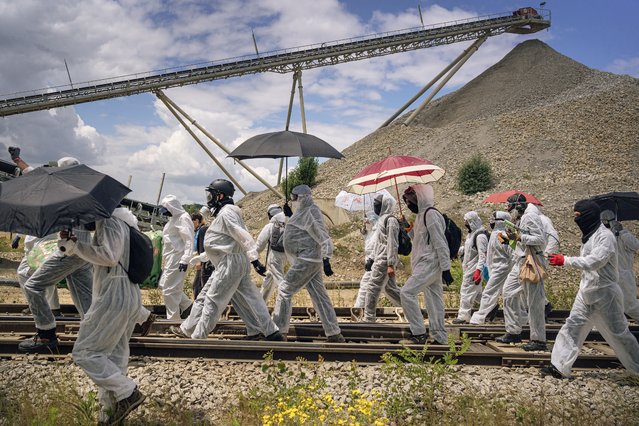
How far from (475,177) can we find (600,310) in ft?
75.0

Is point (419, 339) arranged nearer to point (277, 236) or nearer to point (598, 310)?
point (598, 310)

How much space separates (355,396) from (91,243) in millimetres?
2596

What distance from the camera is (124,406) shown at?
4.11 m

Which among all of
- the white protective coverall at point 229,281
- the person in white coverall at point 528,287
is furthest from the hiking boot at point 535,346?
the white protective coverall at point 229,281

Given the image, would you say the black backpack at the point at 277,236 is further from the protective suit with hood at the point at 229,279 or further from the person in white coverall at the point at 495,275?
the person in white coverall at the point at 495,275

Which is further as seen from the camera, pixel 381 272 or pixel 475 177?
pixel 475 177

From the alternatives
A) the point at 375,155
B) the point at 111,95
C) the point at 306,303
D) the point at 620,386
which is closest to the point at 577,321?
the point at 620,386

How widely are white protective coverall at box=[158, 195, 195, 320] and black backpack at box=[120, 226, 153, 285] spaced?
3446 millimetres

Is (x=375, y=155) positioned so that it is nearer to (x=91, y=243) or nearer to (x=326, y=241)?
(x=326, y=241)

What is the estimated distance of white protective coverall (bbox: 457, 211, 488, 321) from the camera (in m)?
8.89

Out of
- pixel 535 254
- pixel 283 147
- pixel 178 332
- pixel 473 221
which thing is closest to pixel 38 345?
pixel 178 332

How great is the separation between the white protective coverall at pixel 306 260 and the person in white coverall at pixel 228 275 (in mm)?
302

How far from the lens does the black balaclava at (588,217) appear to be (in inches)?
221

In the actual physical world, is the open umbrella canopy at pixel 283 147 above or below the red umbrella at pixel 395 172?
above
